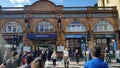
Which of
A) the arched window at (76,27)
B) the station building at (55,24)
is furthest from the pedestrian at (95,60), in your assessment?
the arched window at (76,27)

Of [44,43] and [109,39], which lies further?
[44,43]

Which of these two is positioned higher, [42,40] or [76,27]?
[76,27]

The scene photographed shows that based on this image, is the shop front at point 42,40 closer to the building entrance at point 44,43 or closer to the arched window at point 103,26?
the building entrance at point 44,43

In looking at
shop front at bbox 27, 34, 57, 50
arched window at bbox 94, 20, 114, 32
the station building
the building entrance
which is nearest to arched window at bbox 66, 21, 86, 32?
the station building

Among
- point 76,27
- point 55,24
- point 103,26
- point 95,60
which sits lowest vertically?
point 95,60

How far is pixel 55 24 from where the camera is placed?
40469 mm

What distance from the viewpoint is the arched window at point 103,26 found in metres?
40.6

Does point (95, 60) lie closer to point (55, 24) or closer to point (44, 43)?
point (55, 24)

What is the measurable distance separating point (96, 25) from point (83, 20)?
213 cm

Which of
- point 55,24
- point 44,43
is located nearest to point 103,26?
point 55,24

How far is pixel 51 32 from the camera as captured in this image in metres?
40.4

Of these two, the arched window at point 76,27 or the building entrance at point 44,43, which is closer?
the arched window at point 76,27

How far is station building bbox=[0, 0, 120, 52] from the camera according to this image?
4012cm

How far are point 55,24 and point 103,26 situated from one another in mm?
7283
